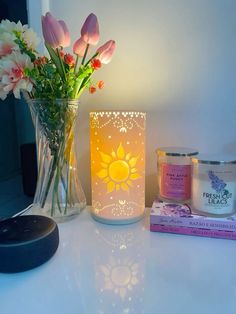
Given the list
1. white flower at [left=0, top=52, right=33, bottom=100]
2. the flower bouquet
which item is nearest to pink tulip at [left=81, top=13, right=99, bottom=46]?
the flower bouquet

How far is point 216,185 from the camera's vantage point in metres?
0.49

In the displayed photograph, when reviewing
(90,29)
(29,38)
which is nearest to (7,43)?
(29,38)

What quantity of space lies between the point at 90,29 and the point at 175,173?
342mm

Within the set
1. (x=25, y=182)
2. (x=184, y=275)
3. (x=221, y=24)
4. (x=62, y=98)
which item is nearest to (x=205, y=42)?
(x=221, y=24)

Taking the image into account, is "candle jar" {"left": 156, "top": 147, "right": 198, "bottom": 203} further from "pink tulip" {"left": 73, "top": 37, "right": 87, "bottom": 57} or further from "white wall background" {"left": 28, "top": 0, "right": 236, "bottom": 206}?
"pink tulip" {"left": 73, "top": 37, "right": 87, "bottom": 57}

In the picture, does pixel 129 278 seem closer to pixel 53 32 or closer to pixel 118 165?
pixel 118 165

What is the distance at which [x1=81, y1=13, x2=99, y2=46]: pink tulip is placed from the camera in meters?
0.47

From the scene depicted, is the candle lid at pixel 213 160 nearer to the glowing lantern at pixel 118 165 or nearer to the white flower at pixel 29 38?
the glowing lantern at pixel 118 165

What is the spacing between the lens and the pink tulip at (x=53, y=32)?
450 millimetres

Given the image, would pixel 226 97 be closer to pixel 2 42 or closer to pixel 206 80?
pixel 206 80

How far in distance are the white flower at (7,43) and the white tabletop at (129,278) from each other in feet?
1.22

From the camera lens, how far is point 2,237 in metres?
0.41

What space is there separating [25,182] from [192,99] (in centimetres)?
53

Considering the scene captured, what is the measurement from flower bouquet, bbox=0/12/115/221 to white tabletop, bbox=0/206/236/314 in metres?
0.11
